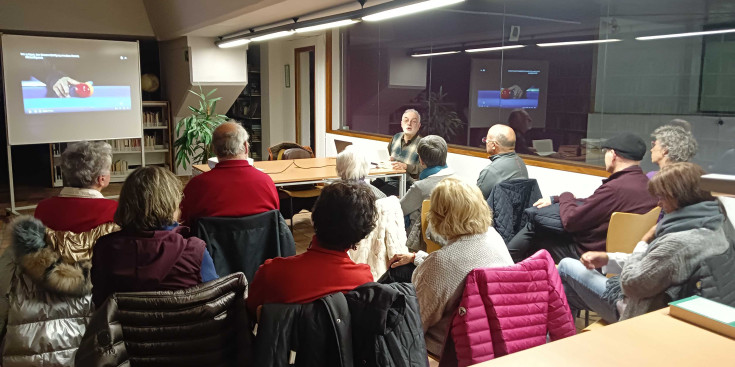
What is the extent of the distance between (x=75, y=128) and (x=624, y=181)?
6.46 metres

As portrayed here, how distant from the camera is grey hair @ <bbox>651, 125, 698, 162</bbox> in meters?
3.43

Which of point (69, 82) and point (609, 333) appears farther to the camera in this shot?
point (69, 82)

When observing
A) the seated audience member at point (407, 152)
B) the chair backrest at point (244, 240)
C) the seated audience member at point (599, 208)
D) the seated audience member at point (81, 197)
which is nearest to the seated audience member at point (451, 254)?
the chair backrest at point (244, 240)

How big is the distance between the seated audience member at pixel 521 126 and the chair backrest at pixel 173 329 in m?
4.26

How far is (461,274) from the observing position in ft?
6.71

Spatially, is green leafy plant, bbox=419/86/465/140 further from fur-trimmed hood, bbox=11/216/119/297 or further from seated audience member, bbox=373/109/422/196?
fur-trimmed hood, bbox=11/216/119/297

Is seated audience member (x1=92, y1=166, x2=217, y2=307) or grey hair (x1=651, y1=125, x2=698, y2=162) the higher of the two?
grey hair (x1=651, y1=125, x2=698, y2=162)

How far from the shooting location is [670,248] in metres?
2.11

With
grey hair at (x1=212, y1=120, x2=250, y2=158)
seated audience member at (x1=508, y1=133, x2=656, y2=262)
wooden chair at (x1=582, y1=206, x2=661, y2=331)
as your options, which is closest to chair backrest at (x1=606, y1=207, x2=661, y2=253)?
wooden chair at (x1=582, y1=206, x2=661, y2=331)

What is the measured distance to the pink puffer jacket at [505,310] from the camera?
193 cm

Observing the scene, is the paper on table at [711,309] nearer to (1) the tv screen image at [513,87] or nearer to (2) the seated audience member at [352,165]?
(2) the seated audience member at [352,165]

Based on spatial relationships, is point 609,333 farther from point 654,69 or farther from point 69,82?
point 69,82

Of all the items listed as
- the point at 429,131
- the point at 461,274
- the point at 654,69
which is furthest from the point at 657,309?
the point at 429,131

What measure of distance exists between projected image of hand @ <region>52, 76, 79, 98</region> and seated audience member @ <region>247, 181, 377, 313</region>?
20.4ft
